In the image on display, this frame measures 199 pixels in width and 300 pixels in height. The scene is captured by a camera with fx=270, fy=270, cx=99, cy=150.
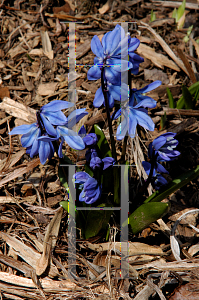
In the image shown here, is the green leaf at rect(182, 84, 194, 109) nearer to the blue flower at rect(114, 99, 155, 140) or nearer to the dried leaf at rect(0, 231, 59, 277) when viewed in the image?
the blue flower at rect(114, 99, 155, 140)

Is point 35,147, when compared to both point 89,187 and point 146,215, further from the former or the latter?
point 146,215

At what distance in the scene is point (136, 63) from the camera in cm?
148

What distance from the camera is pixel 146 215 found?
1762 millimetres

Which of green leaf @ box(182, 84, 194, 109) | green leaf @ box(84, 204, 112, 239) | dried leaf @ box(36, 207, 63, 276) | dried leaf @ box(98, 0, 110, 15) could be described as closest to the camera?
green leaf @ box(84, 204, 112, 239)

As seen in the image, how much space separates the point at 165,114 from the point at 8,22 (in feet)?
7.50

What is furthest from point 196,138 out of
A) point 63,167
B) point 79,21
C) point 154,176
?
point 79,21

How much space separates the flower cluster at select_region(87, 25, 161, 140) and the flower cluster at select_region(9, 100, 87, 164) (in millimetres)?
189

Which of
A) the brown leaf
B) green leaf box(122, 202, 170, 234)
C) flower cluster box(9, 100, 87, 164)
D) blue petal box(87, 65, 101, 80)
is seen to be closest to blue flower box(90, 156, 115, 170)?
flower cluster box(9, 100, 87, 164)

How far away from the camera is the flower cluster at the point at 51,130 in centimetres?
145

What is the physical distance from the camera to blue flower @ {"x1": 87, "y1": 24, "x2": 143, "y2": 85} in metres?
1.38

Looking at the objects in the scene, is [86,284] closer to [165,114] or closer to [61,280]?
[61,280]

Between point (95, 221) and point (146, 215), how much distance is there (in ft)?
1.10

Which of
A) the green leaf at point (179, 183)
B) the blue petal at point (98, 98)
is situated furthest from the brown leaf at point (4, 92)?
the green leaf at point (179, 183)

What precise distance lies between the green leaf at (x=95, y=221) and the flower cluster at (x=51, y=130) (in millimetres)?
484
